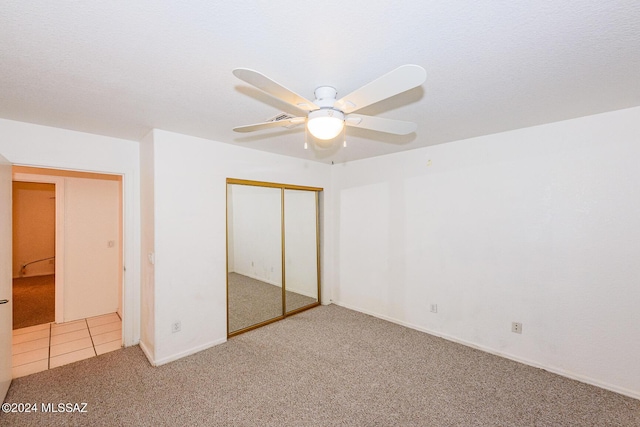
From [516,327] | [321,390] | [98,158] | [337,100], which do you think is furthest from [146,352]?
[516,327]

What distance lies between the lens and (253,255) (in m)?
3.95

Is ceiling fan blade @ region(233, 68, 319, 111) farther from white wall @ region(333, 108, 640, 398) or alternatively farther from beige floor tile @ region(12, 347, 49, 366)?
beige floor tile @ region(12, 347, 49, 366)

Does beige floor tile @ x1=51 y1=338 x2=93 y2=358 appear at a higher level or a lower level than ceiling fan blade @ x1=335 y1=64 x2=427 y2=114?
lower

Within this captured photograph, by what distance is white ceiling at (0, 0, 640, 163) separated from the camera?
118 cm

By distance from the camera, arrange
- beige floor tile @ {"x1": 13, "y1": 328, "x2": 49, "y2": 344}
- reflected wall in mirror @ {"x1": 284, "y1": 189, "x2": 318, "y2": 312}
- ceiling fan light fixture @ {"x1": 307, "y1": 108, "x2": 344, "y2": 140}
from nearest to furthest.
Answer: ceiling fan light fixture @ {"x1": 307, "y1": 108, "x2": 344, "y2": 140}, beige floor tile @ {"x1": 13, "y1": 328, "x2": 49, "y2": 344}, reflected wall in mirror @ {"x1": 284, "y1": 189, "x2": 318, "y2": 312}

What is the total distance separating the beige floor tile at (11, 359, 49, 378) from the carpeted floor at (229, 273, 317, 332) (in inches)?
70.6

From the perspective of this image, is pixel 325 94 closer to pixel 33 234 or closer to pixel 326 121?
pixel 326 121

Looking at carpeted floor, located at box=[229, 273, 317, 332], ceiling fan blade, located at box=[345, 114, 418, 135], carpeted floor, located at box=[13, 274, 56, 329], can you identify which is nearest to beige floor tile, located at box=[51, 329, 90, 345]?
carpeted floor, located at box=[13, 274, 56, 329]

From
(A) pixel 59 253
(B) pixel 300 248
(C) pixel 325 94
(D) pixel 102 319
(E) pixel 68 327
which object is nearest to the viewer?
(C) pixel 325 94

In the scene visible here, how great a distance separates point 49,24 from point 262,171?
2.53m

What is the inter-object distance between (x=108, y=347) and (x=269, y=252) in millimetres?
2146

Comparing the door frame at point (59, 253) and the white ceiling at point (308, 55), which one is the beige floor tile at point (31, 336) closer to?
the door frame at point (59, 253)

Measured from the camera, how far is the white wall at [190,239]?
111 inches

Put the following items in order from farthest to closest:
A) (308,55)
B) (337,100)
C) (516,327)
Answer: (516,327) < (337,100) < (308,55)
